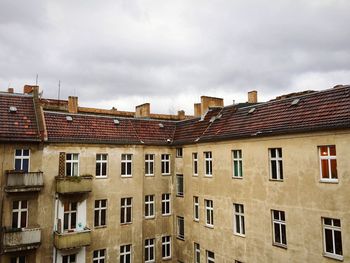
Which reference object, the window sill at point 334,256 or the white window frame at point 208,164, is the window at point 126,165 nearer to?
→ the white window frame at point 208,164

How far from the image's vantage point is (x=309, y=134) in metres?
15.5

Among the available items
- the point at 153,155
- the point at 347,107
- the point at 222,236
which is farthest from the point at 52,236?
the point at 347,107

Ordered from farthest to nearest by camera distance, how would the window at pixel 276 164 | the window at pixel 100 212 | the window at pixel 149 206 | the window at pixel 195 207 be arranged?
the window at pixel 149 206
the window at pixel 195 207
the window at pixel 100 212
the window at pixel 276 164

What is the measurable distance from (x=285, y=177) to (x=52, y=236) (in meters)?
14.9

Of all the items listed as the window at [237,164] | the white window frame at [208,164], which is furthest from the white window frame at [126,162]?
the window at [237,164]

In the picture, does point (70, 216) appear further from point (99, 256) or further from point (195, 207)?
point (195, 207)

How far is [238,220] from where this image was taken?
774 inches

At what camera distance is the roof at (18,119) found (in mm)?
19172

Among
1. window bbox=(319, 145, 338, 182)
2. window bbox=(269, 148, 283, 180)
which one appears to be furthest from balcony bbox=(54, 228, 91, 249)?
window bbox=(319, 145, 338, 182)

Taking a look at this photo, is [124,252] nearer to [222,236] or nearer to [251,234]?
[222,236]

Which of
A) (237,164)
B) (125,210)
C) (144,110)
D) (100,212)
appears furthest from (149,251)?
(144,110)

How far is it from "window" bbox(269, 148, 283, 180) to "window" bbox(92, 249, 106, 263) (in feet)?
42.7

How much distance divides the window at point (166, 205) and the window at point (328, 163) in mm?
13652

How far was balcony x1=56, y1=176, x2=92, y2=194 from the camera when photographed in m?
19.9
